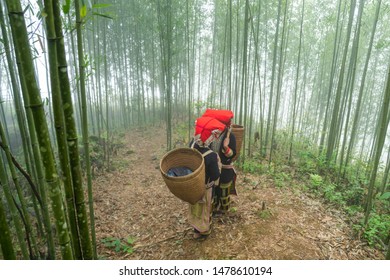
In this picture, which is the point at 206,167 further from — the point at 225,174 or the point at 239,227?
the point at 239,227

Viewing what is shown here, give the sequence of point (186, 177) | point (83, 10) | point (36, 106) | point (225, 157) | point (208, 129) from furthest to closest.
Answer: point (225, 157)
point (208, 129)
point (186, 177)
point (83, 10)
point (36, 106)

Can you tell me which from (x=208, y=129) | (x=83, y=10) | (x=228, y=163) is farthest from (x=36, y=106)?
(x=228, y=163)

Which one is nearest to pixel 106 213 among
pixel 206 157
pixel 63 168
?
pixel 206 157

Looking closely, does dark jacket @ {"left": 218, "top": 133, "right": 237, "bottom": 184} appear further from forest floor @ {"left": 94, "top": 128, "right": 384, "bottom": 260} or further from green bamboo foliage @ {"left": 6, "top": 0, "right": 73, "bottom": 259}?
green bamboo foliage @ {"left": 6, "top": 0, "right": 73, "bottom": 259}

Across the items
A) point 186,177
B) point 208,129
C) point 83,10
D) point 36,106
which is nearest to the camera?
point 36,106

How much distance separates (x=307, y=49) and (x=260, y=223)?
1006 cm

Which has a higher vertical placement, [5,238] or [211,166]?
[5,238]

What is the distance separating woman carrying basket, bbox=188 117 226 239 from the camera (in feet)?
7.97

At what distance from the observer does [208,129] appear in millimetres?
2422

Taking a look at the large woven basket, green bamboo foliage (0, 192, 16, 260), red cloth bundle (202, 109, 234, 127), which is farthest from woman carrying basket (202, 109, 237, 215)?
green bamboo foliage (0, 192, 16, 260)

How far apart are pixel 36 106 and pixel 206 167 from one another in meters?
1.81

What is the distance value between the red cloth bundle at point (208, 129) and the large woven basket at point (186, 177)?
20cm

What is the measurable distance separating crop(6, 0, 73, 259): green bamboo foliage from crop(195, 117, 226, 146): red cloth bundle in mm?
1667

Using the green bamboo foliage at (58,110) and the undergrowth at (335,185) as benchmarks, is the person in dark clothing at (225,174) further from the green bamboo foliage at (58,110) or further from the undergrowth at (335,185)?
the green bamboo foliage at (58,110)
